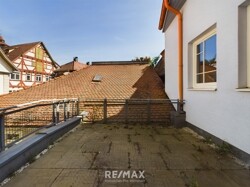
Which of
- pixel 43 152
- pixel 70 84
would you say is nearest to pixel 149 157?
pixel 43 152

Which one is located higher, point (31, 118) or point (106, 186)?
point (31, 118)

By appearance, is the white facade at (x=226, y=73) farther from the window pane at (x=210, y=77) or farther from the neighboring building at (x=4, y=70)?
the neighboring building at (x=4, y=70)

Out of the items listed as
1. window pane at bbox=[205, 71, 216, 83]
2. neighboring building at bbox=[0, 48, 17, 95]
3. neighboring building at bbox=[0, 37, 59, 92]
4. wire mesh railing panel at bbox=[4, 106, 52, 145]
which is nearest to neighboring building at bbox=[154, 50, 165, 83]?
window pane at bbox=[205, 71, 216, 83]

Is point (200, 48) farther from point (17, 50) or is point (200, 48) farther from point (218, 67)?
point (17, 50)

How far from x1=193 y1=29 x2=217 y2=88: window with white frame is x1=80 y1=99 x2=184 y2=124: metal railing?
1.56m

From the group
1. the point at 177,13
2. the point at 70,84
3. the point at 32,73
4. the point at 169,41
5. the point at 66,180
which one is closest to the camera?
the point at 66,180

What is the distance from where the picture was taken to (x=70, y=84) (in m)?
11.0

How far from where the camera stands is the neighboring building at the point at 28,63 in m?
23.7

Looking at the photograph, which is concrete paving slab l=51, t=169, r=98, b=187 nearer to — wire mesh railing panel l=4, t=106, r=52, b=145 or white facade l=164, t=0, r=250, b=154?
wire mesh railing panel l=4, t=106, r=52, b=145

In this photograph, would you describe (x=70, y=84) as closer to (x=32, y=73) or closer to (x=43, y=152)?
(x=43, y=152)

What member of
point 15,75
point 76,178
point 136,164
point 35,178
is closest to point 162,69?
point 136,164

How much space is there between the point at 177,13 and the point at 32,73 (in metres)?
24.2

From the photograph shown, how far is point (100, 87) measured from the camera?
10.4 meters

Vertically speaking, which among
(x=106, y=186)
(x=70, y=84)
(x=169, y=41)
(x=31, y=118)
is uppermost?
(x=169, y=41)
